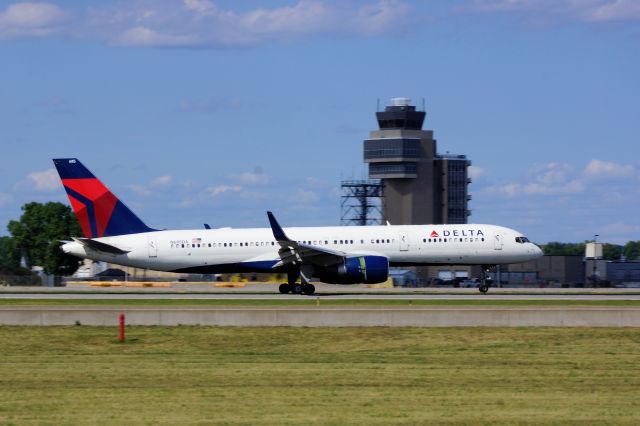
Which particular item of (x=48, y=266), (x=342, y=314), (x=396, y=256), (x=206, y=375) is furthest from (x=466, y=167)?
(x=206, y=375)

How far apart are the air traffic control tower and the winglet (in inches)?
3988

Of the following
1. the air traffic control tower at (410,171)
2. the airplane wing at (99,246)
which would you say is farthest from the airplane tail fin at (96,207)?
the air traffic control tower at (410,171)

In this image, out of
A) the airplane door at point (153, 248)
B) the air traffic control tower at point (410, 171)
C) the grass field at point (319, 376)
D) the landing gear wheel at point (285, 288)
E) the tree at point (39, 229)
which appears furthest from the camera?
the air traffic control tower at point (410, 171)

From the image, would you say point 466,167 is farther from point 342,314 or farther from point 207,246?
point 342,314

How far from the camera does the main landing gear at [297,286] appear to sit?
58.8 metres

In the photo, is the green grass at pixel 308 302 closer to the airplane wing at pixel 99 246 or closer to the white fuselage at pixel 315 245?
the airplane wing at pixel 99 246

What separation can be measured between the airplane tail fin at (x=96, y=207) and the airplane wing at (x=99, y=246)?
1573 mm

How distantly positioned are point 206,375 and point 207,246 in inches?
1352

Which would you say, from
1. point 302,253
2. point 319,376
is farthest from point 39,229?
point 319,376

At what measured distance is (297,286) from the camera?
5994cm

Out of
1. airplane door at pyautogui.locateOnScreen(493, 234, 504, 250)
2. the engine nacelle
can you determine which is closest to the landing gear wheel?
the engine nacelle

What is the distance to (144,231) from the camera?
207 feet

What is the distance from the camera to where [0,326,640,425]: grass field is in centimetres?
2188

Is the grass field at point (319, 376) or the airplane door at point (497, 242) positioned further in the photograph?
the airplane door at point (497, 242)
